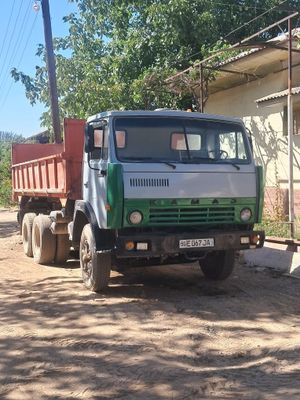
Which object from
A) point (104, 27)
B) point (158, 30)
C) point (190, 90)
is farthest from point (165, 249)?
point (104, 27)

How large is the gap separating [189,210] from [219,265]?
1522 millimetres

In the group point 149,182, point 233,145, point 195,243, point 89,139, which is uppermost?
point 89,139

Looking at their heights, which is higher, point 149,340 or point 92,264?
point 92,264

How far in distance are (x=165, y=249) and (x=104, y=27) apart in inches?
596

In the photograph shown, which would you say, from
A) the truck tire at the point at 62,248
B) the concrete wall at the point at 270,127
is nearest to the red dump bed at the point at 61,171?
the truck tire at the point at 62,248

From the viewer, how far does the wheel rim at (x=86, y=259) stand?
7.33 m

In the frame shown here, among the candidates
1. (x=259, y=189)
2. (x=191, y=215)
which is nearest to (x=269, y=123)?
(x=259, y=189)

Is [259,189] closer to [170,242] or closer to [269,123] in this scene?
[170,242]

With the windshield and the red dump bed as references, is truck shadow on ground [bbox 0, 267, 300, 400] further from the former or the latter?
the windshield

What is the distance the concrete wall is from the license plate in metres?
6.55

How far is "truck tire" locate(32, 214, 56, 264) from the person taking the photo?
381 inches

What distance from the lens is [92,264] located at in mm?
7094

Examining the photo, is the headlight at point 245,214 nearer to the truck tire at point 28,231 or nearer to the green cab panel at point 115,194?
the green cab panel at point 115,194

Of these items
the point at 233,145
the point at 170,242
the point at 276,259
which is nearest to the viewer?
the point at 170,242
